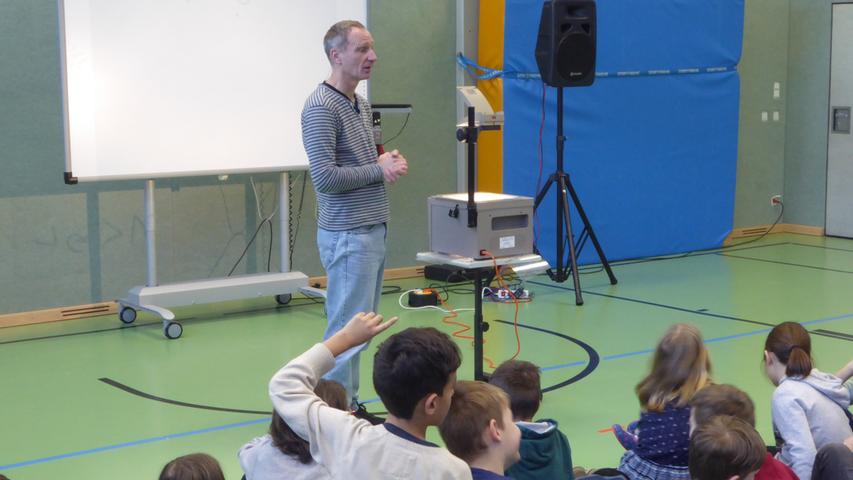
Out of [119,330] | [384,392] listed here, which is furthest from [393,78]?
[384,392]

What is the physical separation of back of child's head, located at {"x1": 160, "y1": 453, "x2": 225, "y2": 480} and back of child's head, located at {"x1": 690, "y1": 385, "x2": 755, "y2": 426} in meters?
1.21

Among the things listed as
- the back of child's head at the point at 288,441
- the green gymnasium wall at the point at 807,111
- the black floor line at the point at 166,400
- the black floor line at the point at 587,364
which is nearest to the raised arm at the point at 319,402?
the back of child's head at the point at 288,441

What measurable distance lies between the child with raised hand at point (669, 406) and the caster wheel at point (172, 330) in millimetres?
3368

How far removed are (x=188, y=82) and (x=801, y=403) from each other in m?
4.23

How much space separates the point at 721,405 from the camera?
2678mm

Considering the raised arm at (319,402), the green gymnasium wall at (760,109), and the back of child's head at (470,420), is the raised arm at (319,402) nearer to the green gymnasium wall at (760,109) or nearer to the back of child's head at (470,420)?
the back of child's head at (470,420)

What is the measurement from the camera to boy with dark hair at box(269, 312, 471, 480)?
2035mm

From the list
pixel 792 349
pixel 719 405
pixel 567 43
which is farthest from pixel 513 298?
pixel 719 405

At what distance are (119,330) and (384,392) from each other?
173 inches

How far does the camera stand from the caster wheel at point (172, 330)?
231 inches

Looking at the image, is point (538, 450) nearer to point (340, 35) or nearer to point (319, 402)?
point (319, 402)

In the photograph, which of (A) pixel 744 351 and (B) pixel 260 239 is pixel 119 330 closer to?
(B) pixel 260 239

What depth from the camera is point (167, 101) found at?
616cm

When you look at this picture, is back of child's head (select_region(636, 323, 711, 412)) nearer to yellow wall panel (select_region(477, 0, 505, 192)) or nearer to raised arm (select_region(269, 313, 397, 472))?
raised arm (select_region(269, 313, 397, 472))
